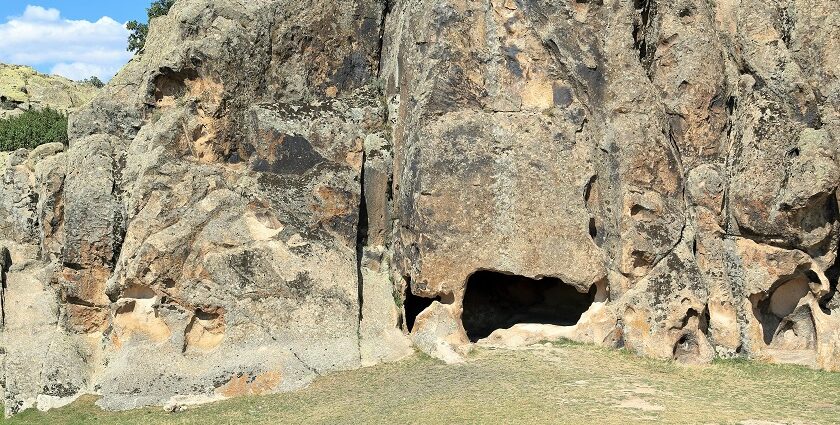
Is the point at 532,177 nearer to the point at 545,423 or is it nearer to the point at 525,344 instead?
the point at 525,344

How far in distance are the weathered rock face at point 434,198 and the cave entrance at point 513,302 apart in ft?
2.06

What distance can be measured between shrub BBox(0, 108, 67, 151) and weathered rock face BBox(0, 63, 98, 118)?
5.69 meters

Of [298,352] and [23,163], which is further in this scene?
[23,163]

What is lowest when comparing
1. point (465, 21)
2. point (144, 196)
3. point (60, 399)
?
point (60, 399)

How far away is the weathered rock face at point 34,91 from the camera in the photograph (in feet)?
136

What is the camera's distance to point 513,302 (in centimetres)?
2142

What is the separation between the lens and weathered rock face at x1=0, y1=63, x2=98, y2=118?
136 feet

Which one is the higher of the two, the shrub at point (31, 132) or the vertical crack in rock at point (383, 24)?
the vertical crack in rock at point (383, 24)

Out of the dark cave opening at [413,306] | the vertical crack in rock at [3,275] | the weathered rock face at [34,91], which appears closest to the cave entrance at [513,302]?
the dark cave opening at [413,306]

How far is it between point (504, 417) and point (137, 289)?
836 centimetres

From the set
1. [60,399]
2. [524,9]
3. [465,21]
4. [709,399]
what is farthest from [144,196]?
[709,399]

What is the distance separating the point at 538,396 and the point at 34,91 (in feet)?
127

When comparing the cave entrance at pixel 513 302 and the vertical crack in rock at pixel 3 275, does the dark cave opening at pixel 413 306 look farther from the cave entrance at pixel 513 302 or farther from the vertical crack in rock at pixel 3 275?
the vertical crack in rock at pixel 3 275

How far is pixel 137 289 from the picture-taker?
17.8 m
